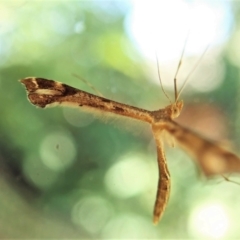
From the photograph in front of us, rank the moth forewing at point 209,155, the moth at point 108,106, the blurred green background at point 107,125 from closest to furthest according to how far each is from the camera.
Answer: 1. the moth forewing at point 209,155
2. the moth at point 108,106
3. the blurred green background at point 107,125

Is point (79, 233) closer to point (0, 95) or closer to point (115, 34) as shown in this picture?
point (0, 95)

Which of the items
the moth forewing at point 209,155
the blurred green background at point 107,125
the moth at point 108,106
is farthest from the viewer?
the blurred green background at point 107,125

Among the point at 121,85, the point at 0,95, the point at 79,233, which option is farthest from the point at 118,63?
the point at 79,233

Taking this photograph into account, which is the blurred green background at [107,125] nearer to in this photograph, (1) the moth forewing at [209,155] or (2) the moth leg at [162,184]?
(2) the moth leg at [162,184]

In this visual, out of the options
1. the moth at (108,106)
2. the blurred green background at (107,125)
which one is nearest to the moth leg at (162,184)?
the moth at (108,106)

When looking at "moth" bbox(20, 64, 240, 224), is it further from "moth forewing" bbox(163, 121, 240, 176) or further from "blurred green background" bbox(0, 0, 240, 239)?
"blurred green background" bbox(0, 0, 240, 239)

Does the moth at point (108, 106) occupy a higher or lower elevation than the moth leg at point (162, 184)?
higher

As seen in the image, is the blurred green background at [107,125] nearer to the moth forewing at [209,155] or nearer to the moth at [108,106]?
the moth at [108,106]

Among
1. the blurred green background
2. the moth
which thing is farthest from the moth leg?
the blurred green background

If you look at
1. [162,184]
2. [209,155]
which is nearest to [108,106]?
[162,184]

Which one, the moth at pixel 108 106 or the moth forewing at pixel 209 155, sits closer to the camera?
the moth forewing at pixel 209 155
